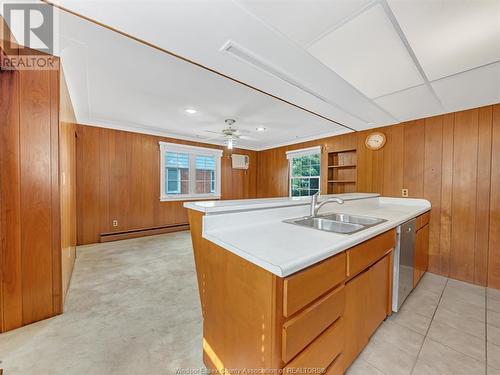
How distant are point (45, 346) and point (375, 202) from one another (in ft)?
13.1

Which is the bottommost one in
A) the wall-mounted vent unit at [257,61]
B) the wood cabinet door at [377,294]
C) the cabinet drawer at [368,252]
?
the wood cabinet door at [377,294]

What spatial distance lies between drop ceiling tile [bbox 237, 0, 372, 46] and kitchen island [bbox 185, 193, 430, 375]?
48.1 inches

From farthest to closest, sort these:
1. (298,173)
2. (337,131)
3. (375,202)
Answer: (298,173) < (337,131) < (375,202)

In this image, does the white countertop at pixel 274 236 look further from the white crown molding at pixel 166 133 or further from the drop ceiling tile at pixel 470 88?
the white crown molding at pixel 166 133

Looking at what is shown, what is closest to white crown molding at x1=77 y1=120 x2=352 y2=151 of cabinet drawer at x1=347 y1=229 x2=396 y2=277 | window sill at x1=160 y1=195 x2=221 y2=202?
window sill at x1=160 y1=195 x2=221 y2=202

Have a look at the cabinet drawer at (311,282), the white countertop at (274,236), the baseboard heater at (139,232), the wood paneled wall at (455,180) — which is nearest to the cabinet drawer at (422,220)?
the wood paneled wall at (455,180)

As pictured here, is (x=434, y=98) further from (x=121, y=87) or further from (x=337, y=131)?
(x=121, y=87)

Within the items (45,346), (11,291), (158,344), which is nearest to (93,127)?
(11,291)

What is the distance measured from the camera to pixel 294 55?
1627mm

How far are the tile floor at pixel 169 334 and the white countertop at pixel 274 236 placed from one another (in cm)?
90

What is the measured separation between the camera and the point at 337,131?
4312 mm

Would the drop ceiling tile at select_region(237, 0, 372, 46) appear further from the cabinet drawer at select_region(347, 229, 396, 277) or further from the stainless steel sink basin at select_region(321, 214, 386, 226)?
the stainless steel sink basin at select_region(321, 214, 386, 226)

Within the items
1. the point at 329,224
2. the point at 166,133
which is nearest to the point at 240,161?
the point at 166,133

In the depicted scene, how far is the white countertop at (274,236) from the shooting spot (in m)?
0.94
